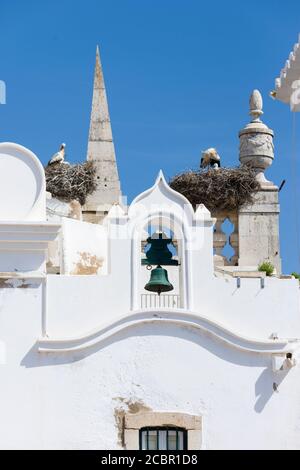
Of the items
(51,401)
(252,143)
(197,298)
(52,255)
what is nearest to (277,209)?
(252,143)

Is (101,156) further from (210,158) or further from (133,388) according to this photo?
(133,388)

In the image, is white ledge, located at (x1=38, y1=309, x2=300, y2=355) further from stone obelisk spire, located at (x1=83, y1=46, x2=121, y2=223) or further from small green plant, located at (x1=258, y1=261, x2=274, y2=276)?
stone obelisk spire, located at (x1=83, y1=46, x2=121, y2=223)

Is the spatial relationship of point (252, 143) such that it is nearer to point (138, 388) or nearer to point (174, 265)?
point (174, 265)

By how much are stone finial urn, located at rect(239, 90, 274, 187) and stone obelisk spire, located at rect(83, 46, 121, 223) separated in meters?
2.47

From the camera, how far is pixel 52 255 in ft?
72.4

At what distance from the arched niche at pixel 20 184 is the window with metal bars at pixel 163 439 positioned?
3.17 metres

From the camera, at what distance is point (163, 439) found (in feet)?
59.2

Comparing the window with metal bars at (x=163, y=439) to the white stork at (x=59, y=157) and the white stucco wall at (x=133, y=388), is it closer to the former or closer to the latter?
the white stucco wall at (x=133, y=388)

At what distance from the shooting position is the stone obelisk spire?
2512 cm

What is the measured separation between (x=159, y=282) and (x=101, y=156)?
693cm

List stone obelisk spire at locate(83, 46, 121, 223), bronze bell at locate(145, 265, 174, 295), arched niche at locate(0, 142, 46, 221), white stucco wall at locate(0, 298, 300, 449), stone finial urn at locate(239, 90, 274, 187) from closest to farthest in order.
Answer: white stucco wall at locate(0, 298, 300, 449) < arched niche at locate(0, 142, 46, 221) < bronze bell at locate(145, 265, 174, 295) < stone finial urn at locate(239, 90, 274, 187) < stone obelisk spire at locate(83, 46, 121, 223)

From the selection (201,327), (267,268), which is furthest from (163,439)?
(267,268)

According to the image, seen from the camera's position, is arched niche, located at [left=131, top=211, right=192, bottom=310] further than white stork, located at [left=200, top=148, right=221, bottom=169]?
No

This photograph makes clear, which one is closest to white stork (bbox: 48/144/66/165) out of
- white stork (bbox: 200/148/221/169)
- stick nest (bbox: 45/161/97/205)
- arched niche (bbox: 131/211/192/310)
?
stick nest (bbox: 45/161/97/205)
